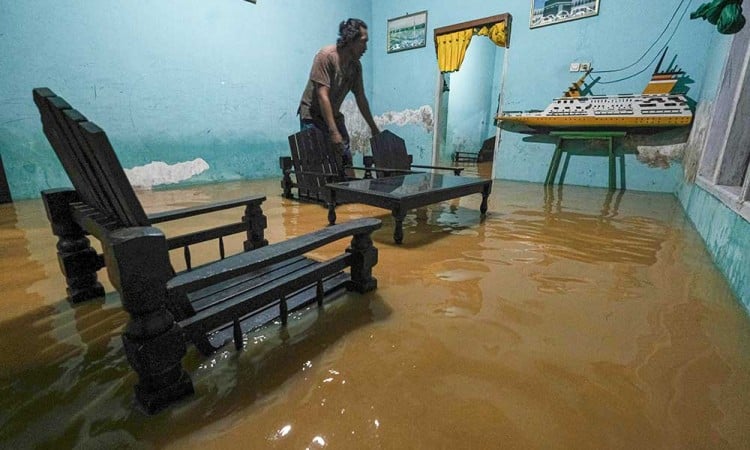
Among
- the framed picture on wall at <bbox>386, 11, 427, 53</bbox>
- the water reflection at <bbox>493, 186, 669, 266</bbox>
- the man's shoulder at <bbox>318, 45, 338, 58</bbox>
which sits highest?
the framed picture on wall at <bbox>386, 11, 427, 53</bbox>

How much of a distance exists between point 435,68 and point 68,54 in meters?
6.22

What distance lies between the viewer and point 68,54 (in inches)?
167

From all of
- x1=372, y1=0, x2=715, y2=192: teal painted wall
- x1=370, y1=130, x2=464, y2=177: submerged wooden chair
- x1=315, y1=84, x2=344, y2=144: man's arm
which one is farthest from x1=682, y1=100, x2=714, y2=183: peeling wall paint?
x1=315, y1=84, x2=344, y2=144: man's arm

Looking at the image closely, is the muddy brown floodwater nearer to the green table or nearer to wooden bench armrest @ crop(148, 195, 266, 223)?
wooden bench armrest @ crop(148, 195, 266, 223)

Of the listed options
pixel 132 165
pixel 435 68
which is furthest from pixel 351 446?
pixel 435 68

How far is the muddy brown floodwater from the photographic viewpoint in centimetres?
94

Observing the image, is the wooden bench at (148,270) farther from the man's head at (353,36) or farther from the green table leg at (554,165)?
the green table leg at (554,165)

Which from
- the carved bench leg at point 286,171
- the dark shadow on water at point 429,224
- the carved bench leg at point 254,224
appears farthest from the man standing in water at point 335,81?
the carved bench leg at point 254,224

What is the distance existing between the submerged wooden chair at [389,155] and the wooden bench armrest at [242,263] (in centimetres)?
261

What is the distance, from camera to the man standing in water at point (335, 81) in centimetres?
364

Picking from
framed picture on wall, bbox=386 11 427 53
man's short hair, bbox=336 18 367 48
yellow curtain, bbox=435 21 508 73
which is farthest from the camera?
framed picture on wall, bbox=386 11 427 53

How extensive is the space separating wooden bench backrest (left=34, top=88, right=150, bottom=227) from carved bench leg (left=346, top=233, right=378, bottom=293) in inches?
38.0

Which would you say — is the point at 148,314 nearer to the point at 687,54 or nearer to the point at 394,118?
the point at 687,54

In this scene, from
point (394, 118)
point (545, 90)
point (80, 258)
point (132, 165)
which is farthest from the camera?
Result: point (394, 118)
